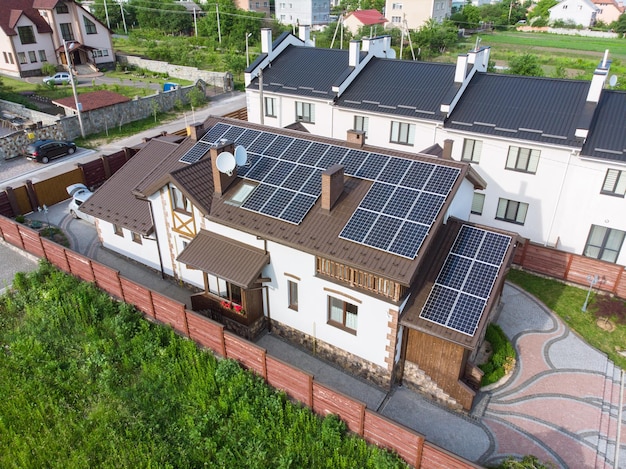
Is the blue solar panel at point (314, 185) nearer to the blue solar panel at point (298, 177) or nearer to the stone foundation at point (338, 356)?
the blue solar panel at point (298, 177)

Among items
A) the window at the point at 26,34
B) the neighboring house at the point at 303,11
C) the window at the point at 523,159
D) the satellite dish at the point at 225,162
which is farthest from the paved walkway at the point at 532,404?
the neighboring house at the point at 303,11

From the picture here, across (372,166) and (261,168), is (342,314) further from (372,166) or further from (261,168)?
(261,168)

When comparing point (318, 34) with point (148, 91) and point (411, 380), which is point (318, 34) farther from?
point (411, 380)

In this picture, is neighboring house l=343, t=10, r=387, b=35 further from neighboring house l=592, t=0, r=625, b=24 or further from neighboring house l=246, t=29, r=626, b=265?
neighboring house l=592, t=0, r=625, b=24

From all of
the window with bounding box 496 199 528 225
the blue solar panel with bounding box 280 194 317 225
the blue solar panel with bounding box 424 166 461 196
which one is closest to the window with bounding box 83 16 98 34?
the blue solar panel with bounding box 280 194 317 225

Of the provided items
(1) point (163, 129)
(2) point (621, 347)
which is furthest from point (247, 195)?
(1) point (163, 129)
